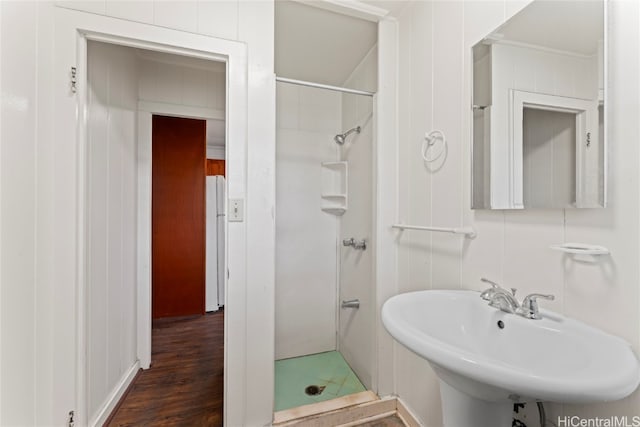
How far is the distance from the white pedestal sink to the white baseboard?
1651 mm

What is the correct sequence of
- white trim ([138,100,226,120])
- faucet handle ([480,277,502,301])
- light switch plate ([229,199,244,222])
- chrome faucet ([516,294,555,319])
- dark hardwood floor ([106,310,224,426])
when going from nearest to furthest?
chrome faucet ([516,294,555,319])
faucet handle ([480,277,502,301])
light switch plate ([229,199,244,222])
dark hardwood floor ([106,310,224,426])
white trim ([138,100,226,120])

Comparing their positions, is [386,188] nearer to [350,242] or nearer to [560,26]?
[350,242]

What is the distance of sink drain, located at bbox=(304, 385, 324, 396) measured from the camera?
5.71ft

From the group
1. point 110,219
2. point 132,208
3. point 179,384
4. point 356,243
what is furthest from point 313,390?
point 132,208

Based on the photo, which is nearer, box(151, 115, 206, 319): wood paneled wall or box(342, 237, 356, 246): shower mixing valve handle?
box(342, 237, 356, 246): shower mixing valve handle

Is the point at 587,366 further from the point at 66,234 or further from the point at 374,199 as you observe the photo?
the point at 66,234

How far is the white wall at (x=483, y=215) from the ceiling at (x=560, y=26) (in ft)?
0.14

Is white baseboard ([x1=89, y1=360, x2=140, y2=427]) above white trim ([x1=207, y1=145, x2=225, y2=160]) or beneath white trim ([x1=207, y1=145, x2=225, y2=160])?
beneath

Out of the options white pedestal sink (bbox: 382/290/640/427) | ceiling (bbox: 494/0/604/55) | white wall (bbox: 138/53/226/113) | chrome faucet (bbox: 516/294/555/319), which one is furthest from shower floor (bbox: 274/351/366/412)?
white wall (bbox: 138/53/226/113)

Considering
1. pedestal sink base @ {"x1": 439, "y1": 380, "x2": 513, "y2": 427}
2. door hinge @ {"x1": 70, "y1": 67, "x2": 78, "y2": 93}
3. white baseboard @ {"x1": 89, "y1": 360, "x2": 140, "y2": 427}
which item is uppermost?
door hinge @ {"x1": 70, "y1": 67, "x2": 78, "y2": 93}

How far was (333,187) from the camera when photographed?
236cm

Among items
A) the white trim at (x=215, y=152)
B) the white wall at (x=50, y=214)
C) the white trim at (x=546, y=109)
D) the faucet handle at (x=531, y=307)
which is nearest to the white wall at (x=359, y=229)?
the white wall at (x=50, y=214)
